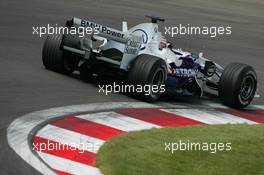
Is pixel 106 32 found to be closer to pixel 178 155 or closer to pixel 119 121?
pixel 119 121

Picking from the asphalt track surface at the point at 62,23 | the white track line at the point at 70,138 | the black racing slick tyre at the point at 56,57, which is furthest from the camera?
the black racing slick tyre at the point at 56,57

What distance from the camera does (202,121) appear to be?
1142 cm

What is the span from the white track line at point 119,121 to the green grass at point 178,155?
0.37m

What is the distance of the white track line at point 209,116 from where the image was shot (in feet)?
37.9

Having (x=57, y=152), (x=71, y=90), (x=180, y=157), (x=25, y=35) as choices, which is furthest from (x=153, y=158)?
(x=25, y=35)

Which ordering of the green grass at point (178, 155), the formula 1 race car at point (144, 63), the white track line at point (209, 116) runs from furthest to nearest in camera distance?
1. the formula 1 race car at point (144, 63)
2. the white track line at point (209, 116)
3. the green grass at point (178, 155)

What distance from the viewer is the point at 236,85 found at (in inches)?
492

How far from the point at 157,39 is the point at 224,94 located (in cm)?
→ 144

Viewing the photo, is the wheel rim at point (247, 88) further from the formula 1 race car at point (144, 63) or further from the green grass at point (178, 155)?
the green grass at point (178, 155)

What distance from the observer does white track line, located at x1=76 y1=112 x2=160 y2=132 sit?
10258mm

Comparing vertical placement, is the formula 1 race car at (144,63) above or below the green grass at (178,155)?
above

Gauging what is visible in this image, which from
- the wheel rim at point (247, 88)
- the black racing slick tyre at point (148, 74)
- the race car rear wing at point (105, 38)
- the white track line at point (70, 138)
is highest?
the race car rear wing at point (105, 38)

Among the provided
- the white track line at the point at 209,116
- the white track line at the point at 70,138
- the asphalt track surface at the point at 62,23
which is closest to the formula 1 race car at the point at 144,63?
the asphalt track surface at the point at 62,23

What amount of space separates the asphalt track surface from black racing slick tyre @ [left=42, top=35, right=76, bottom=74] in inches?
5.4
